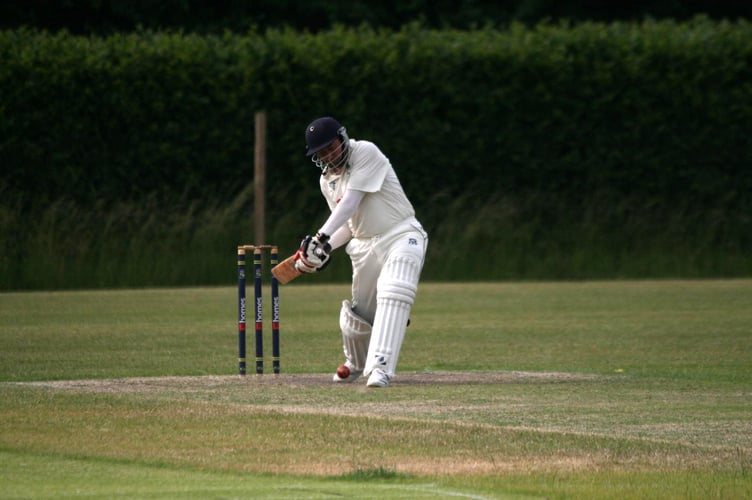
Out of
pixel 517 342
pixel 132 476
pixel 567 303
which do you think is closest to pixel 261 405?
pixel 132 476

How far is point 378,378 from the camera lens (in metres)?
10.1

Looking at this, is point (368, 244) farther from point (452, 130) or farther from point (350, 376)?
point (452, 130)

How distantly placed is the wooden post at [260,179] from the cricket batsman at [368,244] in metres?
11.7

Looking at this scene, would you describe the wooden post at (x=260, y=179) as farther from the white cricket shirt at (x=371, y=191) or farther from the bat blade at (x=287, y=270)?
the bat blade at (x=287, y=270)

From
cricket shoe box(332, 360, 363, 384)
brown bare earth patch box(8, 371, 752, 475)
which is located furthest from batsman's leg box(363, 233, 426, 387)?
cricket shoe box(332, 360, 363, 384)

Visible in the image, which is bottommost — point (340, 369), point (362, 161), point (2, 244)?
point (2, 244)

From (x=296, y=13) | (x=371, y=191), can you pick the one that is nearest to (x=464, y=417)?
(x=371, y=191)

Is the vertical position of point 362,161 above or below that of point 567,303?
above

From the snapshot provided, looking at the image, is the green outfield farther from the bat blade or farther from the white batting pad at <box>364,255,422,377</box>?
the bat blade

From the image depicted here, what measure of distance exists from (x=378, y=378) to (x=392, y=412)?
1.24 metres

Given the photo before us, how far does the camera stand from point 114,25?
93.1 feet

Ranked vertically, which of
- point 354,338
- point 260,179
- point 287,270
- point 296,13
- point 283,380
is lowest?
point 260,179

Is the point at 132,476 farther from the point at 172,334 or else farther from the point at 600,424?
the point at 172,334

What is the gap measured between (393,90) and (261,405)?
14891 mm
